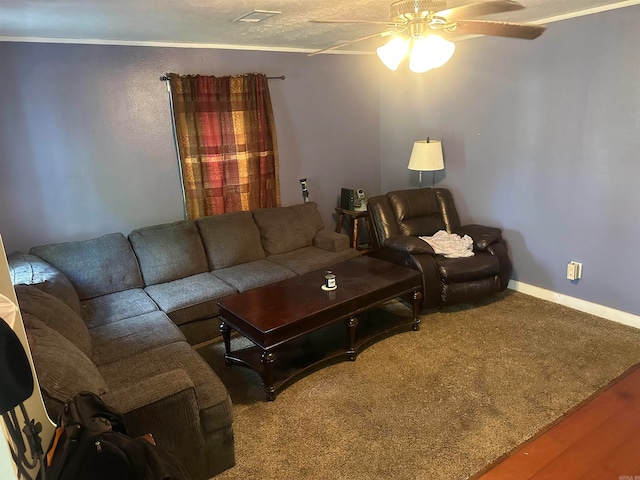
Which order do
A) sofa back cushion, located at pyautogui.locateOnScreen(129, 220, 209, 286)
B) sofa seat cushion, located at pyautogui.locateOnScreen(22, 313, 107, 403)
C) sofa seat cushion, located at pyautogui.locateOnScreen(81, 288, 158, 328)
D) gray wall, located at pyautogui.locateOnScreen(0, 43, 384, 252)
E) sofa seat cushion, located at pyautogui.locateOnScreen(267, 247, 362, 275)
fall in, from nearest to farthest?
sofa seat cushion, located at pyautogui.locateOnScreen(22, 313, 107, 403) → sofa seat cushion, located at pyautogui.locateOnScreen(81, 288, 158, 328) → gray wall, located at pyautogui.locateOnScreen(0, 43, 384, 252) → sofa back cushion, located at pyautogui.locateOnScreen(129, 220, 209, 286) → sofa seat cushion, located at pyautogui.locateOnScreen(267, 247, 362, 275)

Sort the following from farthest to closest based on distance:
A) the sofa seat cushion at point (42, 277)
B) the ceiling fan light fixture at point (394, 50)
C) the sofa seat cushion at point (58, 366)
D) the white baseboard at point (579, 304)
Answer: the white baseboard at point (579, 304) → the sofa seat cushion at point (42, 277) → the ceiling fan light fixture at point (394, 50) → the sofa seat cushion at point (58, 366)

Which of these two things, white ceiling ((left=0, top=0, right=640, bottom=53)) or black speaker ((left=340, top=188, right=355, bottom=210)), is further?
black speaker ((left=340, top=188, right=355, bottom=210))

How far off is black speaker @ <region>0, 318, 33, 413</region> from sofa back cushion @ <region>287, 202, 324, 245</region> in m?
3.26

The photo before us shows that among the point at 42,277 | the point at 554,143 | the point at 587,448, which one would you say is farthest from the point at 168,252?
the point at 554,143

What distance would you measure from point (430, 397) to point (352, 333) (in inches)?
25.6

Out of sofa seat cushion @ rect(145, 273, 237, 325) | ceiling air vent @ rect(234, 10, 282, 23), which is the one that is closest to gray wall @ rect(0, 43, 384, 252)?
sofa seat cushion @ rect(145, 273, 237, 325)

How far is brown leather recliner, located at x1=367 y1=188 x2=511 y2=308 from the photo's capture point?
142 inches

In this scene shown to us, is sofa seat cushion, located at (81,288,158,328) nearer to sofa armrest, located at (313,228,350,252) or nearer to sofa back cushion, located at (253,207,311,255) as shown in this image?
sofa back cushion, located at (253,207,311,255)

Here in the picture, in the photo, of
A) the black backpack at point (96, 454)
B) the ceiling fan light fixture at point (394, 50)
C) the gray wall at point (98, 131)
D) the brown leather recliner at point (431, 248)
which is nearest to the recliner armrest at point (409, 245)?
the brown leather recliner at point (431, 248)

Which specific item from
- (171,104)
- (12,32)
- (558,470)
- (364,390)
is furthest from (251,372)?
(12,32)

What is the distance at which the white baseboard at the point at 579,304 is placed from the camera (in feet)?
11.2

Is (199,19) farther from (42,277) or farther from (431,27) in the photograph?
(42,277)

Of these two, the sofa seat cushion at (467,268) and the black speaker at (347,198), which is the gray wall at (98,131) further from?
the sofa seat cushion at (467,268)

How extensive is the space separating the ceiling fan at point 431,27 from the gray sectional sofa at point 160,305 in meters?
1.79
